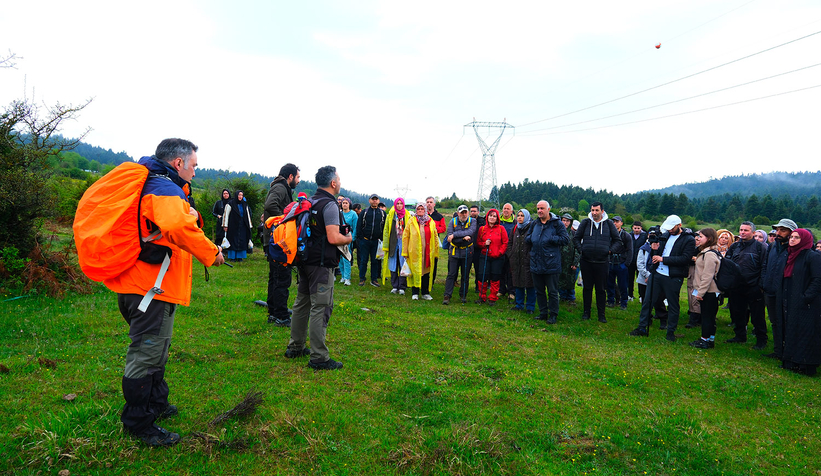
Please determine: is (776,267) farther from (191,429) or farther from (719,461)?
(191,429)

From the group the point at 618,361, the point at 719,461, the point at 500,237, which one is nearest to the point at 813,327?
the point at 618,361

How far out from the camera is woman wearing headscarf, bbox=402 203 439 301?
10906 millimetres

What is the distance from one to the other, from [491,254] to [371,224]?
139 inches

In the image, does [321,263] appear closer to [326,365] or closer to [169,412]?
[326,365]

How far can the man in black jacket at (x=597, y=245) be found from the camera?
9.52 meters

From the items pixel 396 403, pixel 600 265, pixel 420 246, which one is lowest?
pixel 396 403

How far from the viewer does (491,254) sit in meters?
10.7

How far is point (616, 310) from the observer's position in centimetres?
1158

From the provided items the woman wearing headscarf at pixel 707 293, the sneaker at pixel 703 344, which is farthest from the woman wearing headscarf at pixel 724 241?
the sneaker at pixel 703 344

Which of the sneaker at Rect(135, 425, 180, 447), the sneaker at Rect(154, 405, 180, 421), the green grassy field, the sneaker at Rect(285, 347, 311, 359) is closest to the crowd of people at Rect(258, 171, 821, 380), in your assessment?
the green grassy field

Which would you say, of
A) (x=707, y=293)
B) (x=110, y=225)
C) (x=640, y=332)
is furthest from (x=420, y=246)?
(x=110, y=225)

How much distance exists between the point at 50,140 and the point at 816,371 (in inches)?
570

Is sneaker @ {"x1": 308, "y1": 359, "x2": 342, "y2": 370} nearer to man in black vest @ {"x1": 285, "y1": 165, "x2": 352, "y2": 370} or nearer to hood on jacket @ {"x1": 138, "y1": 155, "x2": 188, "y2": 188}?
man in black vest @ {"x1": 285, "y1": 165, "x2": 352, "y2": 370}

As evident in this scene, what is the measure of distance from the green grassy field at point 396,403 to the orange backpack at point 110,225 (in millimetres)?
1414
